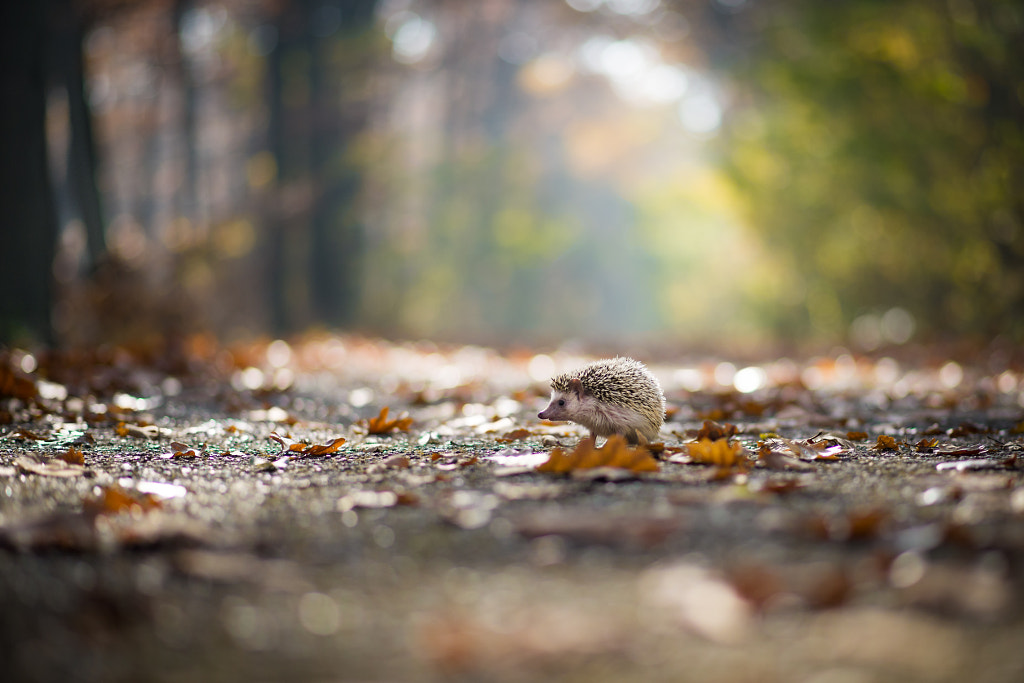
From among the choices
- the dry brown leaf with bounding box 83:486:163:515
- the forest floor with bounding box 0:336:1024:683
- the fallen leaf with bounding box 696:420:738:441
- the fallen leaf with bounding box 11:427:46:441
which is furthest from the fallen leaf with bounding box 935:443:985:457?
the fallen leaf with bounding box 11:427:46:441

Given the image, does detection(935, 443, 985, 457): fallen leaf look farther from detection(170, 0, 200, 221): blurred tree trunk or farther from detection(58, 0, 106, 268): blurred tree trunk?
detection(170, 0, 200, 221): blurred tree trunk

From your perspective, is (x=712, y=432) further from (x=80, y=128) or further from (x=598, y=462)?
(x=80, y=128)

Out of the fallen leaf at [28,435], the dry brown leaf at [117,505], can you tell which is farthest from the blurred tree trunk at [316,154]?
the dry brown leaf at [117,505]

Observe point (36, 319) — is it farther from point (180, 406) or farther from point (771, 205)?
point (771, 205)

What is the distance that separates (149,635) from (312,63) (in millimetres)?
19666

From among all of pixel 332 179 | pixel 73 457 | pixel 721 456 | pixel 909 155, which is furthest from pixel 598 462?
pixel 332 179

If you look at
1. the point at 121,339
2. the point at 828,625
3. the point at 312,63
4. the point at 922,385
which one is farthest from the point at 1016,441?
the point at 312,63

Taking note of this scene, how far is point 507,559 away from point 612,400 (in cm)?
220

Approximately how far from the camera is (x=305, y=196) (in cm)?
1867

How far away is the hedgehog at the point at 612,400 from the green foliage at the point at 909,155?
377 inches

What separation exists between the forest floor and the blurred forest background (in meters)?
7.12

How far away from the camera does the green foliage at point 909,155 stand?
12.0 m

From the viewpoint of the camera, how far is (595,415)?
14.7 ft

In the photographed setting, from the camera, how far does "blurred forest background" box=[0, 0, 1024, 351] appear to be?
1130 centimetres
